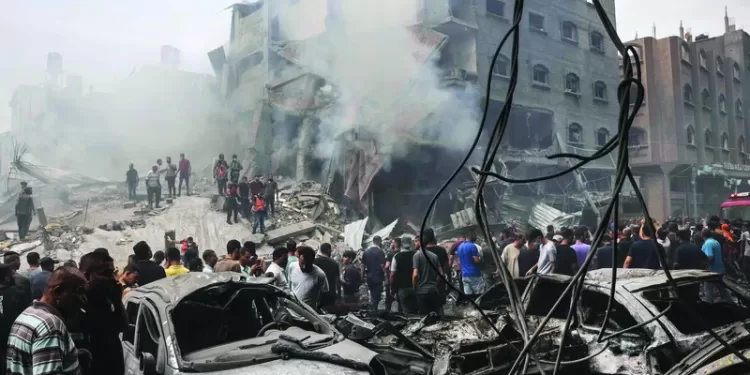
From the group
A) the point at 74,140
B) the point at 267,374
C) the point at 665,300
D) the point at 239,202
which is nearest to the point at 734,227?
the point at 665,300

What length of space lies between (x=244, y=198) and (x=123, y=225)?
3.69 meters

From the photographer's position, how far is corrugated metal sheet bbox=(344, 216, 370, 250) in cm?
1622

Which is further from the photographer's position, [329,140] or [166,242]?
[329,140]

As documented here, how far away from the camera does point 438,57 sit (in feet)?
67.7

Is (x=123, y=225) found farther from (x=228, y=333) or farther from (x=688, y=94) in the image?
(x=688, y=94)

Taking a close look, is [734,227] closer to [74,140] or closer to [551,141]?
[551,141]

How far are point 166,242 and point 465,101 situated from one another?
38.2ft

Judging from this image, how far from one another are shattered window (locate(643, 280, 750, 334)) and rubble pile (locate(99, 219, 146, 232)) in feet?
49.8

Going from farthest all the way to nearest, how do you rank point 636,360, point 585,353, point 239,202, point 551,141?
point 551,141
point 239,202
point 585,353
point 636,360

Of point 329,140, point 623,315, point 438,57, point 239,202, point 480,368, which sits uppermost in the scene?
point 438,57

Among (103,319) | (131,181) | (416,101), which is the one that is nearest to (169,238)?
(131,181)

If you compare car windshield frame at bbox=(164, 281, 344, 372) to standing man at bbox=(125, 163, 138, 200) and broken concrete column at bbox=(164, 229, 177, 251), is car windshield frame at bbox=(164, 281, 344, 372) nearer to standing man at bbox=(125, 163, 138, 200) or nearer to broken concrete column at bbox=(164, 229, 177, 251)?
broken concrete column at bbox=(164, 229, 177, 251)

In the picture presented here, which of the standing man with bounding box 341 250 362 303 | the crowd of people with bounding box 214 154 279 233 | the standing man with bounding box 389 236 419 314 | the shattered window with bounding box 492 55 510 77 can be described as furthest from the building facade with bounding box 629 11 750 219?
the standing man with bounding box 389 236 419 314

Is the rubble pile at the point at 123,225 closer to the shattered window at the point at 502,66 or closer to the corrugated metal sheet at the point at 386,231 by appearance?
the corrugated metal sheet at the point at 386,231
